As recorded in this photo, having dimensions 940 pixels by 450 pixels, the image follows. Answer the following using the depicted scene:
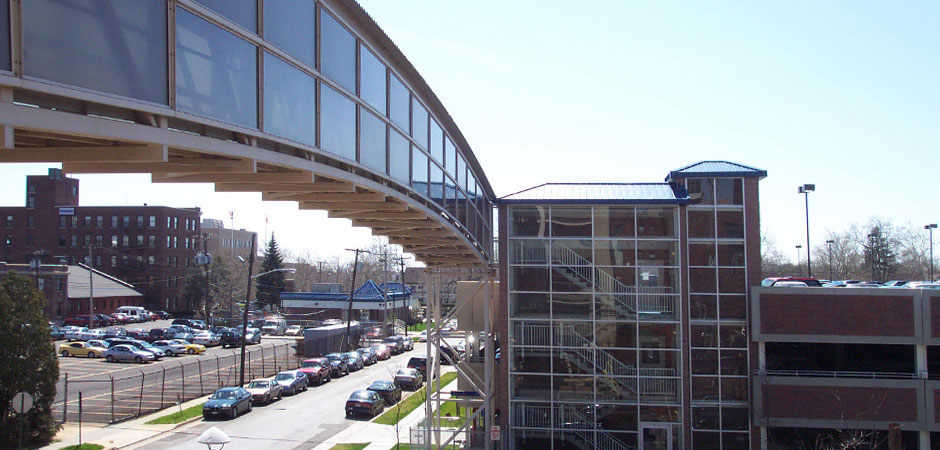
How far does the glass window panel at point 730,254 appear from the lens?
21781 mm

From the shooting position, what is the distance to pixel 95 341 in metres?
47.3

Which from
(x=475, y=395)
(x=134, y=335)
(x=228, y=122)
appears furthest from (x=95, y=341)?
(x=228, y=122)

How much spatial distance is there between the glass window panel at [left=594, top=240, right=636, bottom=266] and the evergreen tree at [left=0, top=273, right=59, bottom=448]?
1823 centimetres

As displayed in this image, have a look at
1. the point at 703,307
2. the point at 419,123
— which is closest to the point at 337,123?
the point at 419,123

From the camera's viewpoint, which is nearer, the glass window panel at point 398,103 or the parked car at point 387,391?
the glass window panel at point 398,103

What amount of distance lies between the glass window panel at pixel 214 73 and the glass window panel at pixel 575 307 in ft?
48.1

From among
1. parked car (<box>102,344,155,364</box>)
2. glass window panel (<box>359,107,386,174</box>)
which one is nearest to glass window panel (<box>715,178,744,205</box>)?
glass window panel (<box>359,107,386,174</box>)

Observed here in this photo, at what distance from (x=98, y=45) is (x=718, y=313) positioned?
19.1m

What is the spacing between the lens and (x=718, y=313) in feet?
70.9

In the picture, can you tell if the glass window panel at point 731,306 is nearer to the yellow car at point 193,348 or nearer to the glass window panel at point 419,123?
the glass window panel at point 419,123

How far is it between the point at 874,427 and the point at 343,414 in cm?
2041

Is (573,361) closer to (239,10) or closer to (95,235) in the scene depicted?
(239,10)

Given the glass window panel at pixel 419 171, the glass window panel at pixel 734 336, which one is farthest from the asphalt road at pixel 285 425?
the glass window panel at pixel 734 336

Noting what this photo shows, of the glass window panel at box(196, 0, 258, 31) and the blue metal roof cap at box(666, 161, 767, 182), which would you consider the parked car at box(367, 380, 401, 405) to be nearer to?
the blue metal roof cap at box(666, 161, 767, 182)
